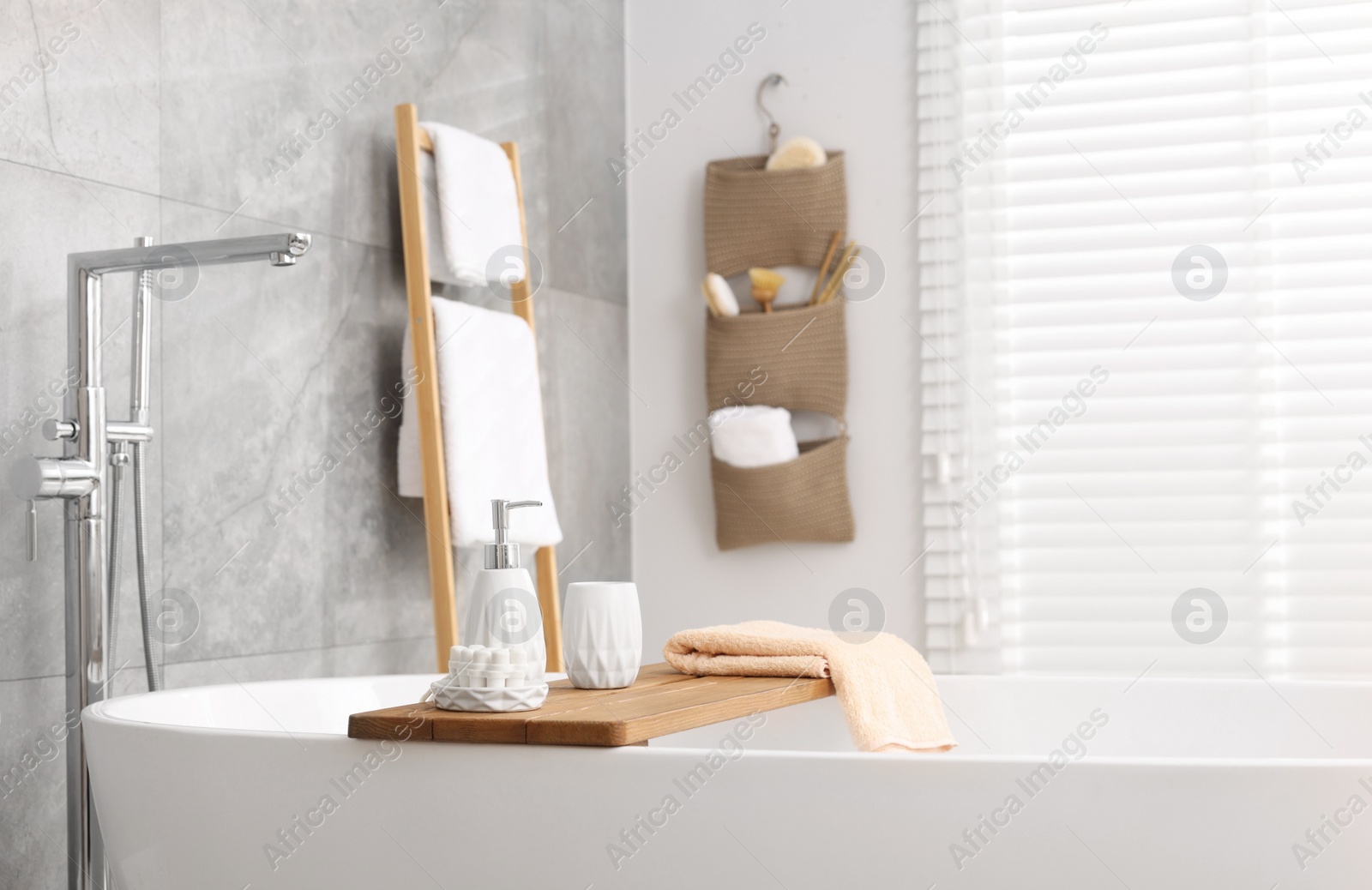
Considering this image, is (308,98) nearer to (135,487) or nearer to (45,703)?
(135,487)

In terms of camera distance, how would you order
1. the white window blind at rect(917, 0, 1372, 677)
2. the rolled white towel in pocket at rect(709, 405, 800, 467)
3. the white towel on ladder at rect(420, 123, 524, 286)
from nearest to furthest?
the white towel on ladder at rect(420, 123, 524, 286), the white window blind at rect(917, 0, 1372, 677), the rolled white towel in pocket at rect(709, 405, 800, 467)

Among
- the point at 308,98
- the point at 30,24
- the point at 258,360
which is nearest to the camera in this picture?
the point at 30,24

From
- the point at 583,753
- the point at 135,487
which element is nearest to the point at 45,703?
the point at 135,487

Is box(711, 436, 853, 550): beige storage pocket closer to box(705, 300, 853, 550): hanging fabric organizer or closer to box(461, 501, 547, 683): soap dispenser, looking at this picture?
box(705, 300, 853, 550): hanging fabric organizer

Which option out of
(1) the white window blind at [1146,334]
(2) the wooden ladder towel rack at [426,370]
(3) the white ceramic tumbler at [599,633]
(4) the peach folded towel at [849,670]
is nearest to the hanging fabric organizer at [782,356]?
(1) the white window blind at [1146,334]

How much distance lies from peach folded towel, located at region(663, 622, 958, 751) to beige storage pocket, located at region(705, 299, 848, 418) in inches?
41.7

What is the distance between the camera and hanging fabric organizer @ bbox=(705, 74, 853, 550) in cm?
271

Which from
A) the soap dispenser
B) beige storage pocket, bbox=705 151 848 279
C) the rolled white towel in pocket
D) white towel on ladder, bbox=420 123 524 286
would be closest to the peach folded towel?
the soap dispenser

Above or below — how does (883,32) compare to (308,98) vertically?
above

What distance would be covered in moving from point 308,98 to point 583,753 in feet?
4.09

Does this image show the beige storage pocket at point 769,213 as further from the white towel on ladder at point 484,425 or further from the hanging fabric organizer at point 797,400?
the white towel on ladder at point 484,425

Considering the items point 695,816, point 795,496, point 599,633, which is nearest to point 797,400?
point 795,496

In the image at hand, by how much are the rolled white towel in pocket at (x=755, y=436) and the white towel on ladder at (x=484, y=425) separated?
0.53 m

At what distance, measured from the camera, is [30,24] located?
4.86 ft
